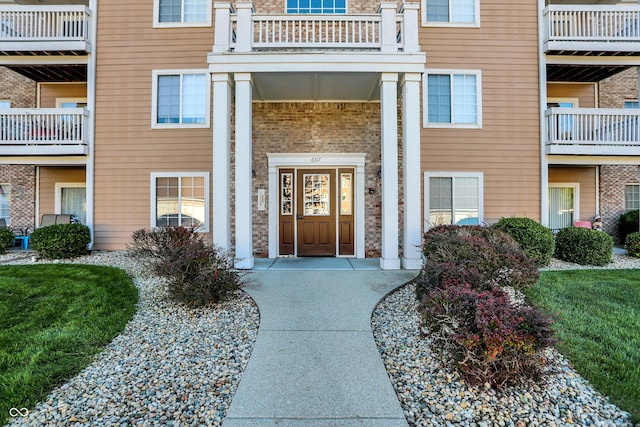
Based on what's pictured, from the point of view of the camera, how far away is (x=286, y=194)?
29.8ft

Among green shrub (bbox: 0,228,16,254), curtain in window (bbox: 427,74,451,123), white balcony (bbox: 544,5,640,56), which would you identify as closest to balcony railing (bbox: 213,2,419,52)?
curtain in window (bbox: 427,74,451,123)

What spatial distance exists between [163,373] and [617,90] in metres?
14.6

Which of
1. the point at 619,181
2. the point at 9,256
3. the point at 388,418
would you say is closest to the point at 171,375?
the point at 388,418

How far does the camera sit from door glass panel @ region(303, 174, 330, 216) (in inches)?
356

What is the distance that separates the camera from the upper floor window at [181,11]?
352 inches

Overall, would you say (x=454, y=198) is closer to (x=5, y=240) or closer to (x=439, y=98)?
(x=439, y=98)

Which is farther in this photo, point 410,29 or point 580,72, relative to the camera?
point 580,72

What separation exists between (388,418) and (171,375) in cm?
206

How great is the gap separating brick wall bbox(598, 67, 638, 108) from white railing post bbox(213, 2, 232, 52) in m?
11.4

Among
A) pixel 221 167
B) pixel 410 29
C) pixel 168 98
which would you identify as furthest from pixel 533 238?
pixel 168 98

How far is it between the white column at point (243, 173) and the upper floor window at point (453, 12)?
546 cm

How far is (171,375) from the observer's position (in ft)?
10.5

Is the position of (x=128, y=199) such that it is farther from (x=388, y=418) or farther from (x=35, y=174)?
(x=388, y=418)

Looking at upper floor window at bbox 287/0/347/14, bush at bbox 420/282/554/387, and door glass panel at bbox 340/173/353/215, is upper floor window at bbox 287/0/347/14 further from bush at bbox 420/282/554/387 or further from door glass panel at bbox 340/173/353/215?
bush at bbox 420/282/554/387
